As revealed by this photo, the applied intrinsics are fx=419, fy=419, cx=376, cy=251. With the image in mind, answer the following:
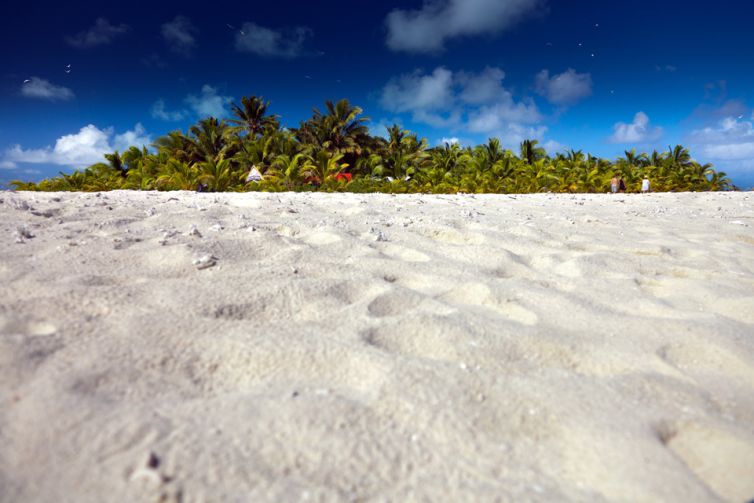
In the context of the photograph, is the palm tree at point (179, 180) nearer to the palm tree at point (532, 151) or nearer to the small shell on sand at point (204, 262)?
the small shell on sand at point (204, 262)

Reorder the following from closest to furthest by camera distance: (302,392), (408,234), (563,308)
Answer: (302,392) < (563,308) < (408,234)

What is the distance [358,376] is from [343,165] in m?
16.6

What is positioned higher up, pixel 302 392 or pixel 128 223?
pixel 128 223

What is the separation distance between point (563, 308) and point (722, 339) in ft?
1.81

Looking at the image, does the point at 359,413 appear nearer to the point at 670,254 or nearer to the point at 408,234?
the point at 408,234

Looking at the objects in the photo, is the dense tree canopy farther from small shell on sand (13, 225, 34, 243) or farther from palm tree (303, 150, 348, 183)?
small shell on sand (13, 225, 34, 243)

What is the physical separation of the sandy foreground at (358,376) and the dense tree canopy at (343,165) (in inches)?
433

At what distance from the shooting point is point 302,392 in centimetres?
116

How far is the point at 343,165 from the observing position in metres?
17.4

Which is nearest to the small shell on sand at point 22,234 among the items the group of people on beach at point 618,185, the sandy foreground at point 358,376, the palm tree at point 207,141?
the sandy foreground at point 358,376

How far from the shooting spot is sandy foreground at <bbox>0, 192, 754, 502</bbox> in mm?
905

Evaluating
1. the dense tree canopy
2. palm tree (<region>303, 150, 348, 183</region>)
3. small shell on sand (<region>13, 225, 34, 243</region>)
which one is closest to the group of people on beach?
the dense tree canopy

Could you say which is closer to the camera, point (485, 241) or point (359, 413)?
point (359, 413)

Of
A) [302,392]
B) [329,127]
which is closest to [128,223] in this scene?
[302,392]
